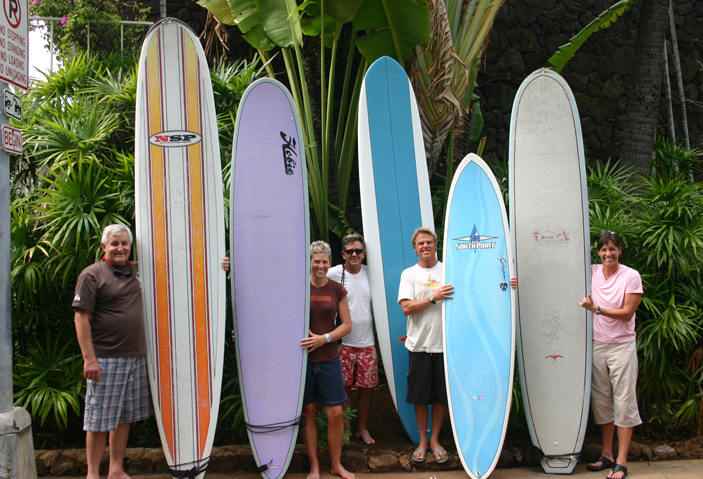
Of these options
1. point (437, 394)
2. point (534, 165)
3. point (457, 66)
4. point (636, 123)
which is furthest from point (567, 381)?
point (636, 123)

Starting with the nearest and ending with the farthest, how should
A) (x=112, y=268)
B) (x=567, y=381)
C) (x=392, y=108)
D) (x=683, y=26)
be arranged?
(x=112, y=268) < (x=567, y=381) < (x=392, y=108) < (x=683, y=26)

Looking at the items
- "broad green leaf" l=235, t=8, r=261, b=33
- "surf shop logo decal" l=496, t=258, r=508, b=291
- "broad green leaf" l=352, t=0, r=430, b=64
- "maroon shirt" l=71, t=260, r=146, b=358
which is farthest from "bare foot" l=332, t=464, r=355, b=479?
"broad green leaf" l=235, t=8, r=261, b=33

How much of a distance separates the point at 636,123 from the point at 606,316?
8.55ft

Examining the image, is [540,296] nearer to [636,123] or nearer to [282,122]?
[282,122]

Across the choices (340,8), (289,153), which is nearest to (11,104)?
(289,153)

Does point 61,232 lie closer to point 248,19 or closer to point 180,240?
point 180,240

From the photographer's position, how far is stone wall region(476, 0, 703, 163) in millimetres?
6062

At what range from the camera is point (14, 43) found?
86.4 inches

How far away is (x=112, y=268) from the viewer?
2.38 meters

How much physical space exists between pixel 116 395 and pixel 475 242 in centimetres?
202

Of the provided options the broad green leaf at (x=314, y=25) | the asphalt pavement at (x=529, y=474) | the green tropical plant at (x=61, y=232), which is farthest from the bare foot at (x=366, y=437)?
the broad green leaf at (x=314, y=25)

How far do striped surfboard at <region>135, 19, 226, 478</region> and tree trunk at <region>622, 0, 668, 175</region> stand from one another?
364 centimetres

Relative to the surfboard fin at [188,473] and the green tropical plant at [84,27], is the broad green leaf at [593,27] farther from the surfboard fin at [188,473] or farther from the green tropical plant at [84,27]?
the surfboard fin at [188,473]

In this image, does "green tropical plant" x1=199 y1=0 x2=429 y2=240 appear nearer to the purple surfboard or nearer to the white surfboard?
the purple surfboard
